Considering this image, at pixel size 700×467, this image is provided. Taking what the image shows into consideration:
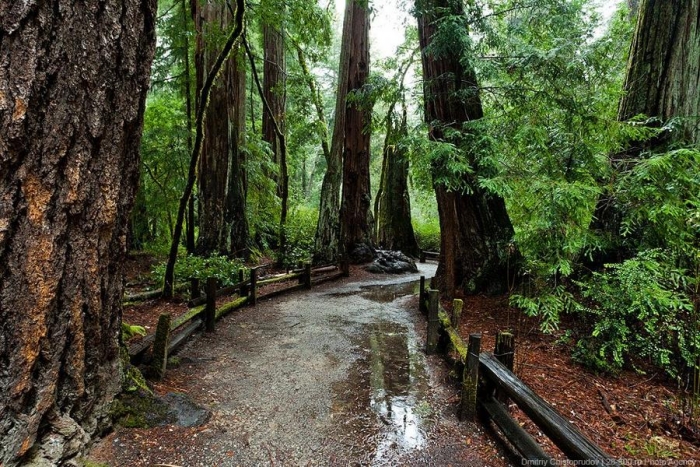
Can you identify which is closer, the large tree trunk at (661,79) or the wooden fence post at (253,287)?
the large tree trunk at (661,79)

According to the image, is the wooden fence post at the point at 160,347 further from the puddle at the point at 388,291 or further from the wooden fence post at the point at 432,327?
the puddle at the point at 388,291

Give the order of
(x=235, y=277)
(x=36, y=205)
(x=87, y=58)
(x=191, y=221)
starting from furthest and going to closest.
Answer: (x=191, y=221) → (x=235, y=277) → (x=87, y=58) → (x=36, y=205)

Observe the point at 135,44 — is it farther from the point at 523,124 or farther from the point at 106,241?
the point at 523,124

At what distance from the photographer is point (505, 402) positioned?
3645mm

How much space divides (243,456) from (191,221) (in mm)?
8040

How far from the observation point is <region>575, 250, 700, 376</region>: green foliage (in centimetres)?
377

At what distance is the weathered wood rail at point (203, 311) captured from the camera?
13.9 ft

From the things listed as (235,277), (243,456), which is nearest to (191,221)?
(235,277)

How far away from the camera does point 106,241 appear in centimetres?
285

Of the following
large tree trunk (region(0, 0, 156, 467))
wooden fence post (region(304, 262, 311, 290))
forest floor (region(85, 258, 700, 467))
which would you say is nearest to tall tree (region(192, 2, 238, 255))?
wooden fence post (region(304, 262, 311, 290))

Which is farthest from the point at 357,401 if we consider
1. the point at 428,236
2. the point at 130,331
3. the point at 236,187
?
the point at 428,236

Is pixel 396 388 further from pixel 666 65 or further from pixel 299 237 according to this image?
pixel 299 237

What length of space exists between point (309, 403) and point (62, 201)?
9.32 ft

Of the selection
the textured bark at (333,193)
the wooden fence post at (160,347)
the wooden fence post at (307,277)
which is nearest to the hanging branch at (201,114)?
the wooden fence post at (160,347)
